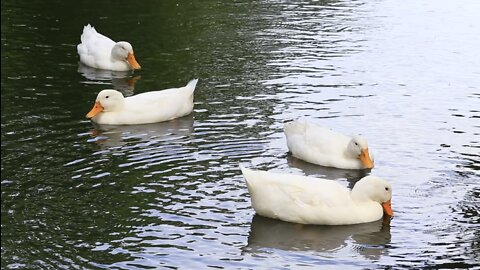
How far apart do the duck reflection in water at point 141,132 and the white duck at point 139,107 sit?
107mm

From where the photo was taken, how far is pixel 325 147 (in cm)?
→ 1459

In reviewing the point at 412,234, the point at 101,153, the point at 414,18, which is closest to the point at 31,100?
the point at 101,153

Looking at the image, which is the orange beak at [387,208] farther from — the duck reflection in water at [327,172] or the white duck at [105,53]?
the white duck at [105,53]

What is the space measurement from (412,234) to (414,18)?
16.0 metres

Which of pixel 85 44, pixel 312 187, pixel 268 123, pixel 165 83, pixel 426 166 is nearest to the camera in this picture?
pixel 312 187

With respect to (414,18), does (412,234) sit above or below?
below

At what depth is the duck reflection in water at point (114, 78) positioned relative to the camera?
65.1 ft

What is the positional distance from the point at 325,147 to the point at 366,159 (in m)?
0.67

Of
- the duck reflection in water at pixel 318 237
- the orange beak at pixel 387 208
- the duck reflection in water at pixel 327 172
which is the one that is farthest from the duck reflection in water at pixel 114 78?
the orange beak at pixel 387 208

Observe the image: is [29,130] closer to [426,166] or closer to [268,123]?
[268,123]

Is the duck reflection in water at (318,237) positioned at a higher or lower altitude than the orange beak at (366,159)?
lower

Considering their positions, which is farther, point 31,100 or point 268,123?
point 31,100

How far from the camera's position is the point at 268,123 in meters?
16.5

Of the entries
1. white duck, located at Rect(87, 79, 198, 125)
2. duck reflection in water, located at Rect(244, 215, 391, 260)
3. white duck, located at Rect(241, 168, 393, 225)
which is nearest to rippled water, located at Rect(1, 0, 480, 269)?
duck reflection in water, located at Rect(244, 215, 391, 260)
